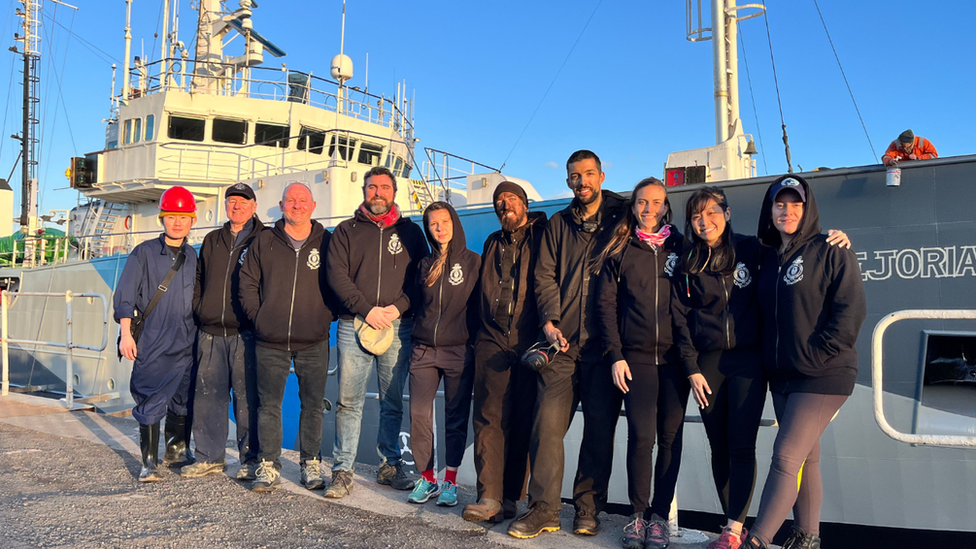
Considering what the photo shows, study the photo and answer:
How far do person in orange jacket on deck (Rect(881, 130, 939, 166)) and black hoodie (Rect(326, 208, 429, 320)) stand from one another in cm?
327

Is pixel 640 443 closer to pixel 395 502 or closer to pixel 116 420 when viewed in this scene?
pixel 395 502

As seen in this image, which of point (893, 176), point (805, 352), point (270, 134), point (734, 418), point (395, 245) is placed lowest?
point (734, 418)

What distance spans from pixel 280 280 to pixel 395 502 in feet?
4.28

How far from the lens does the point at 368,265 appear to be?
3.73 metres

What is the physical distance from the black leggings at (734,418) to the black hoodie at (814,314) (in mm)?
101

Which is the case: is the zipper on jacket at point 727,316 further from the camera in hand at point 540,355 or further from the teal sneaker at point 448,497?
the teal sneaker at point 448,497

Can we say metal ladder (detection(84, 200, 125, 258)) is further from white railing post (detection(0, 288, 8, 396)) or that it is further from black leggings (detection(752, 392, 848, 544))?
black leggings (detection(752, 392, 848, 544))

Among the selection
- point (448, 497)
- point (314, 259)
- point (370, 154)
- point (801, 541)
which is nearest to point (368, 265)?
point (314, 259)

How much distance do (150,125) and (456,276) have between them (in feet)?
32.9

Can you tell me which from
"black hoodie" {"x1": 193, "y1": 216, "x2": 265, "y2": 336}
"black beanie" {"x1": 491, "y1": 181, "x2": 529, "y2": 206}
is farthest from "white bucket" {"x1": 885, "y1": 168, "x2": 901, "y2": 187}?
"black hoodie" {"x1": 193, "y1": 216, "x2": 265, "y2": 336}

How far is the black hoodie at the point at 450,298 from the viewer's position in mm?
3590

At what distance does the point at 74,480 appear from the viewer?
388 centimetres

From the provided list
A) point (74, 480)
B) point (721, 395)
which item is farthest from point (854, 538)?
point (74, 480)

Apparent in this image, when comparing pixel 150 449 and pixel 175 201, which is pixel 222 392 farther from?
pixel 175 201
